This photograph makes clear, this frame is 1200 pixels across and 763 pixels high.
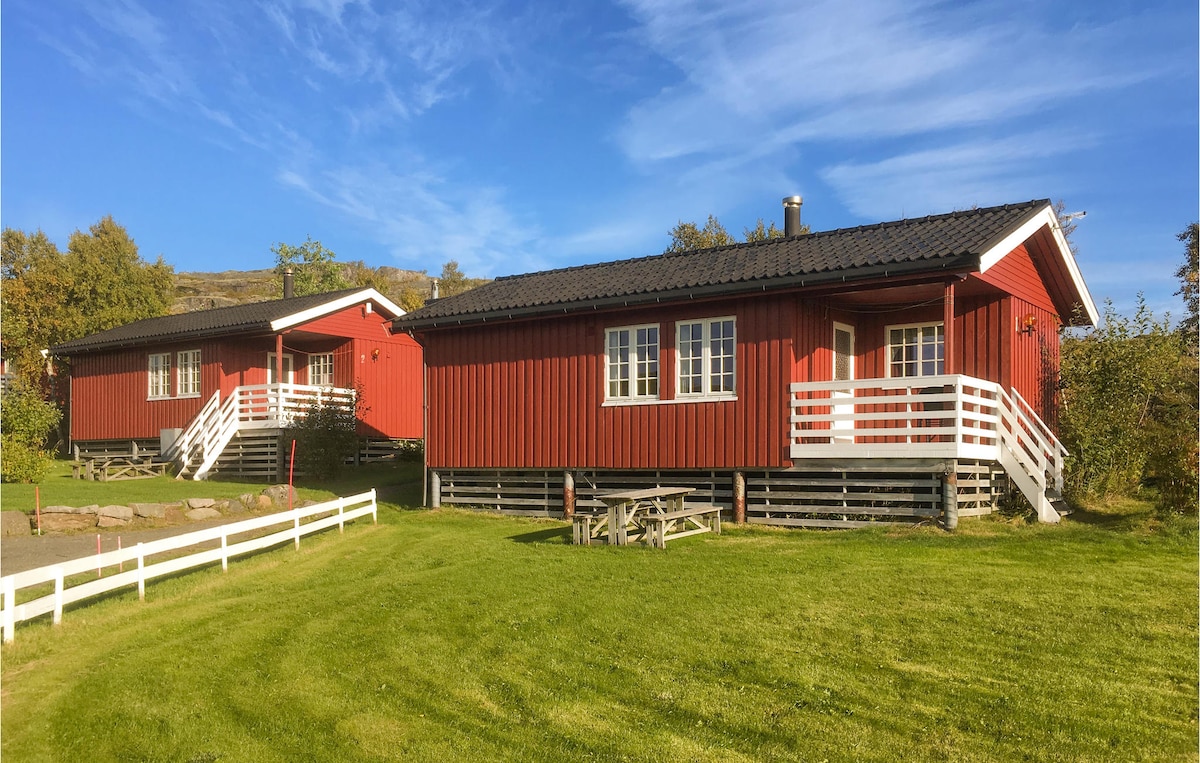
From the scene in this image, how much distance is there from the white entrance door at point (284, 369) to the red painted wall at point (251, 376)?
13 centimetres

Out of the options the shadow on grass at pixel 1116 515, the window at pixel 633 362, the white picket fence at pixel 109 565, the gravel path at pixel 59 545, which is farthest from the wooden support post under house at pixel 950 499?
the gravel path at pixel 59 545

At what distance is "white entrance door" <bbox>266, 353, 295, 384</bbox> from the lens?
80.5 ft

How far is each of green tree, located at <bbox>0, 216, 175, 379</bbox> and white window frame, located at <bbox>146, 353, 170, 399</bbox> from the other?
10.4 meters

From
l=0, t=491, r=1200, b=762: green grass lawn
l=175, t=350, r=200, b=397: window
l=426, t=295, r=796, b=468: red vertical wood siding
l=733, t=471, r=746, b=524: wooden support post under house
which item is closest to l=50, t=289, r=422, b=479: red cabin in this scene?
l=175, t=350, r=200, b=397: window

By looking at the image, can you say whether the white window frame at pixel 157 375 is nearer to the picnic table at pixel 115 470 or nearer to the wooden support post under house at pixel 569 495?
the picnic table at pixel 115 470

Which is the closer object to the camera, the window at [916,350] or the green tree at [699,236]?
the window at [916,350]

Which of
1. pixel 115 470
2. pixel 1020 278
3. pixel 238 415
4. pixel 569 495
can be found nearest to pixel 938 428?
pixel 1020 278

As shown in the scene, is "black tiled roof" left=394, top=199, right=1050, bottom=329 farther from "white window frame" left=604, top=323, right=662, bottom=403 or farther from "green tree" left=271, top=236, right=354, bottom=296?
"green tree" left=271, top=236, right=354, bottom=296

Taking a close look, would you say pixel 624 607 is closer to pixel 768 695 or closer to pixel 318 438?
pixel 768 695

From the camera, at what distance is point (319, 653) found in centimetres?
786

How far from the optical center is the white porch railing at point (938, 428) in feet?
39.8

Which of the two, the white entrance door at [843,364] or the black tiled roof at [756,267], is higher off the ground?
the black tiled roof at [756,267]

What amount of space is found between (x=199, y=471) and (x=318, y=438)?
3074 mm

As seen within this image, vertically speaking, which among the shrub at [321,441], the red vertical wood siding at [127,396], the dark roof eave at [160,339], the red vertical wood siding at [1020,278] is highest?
the red vertical wood siding at [1020,278]
